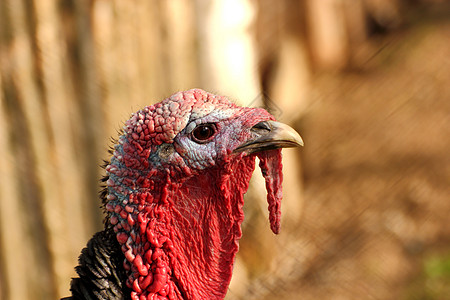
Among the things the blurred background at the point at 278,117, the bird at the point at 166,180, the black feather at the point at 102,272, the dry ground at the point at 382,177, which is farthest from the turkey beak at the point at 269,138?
the dry ground at the point at 382,177

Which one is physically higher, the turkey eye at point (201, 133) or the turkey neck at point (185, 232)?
the turkey eye at point (201, 133)

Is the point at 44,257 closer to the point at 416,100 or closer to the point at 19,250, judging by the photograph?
the point at 19,250

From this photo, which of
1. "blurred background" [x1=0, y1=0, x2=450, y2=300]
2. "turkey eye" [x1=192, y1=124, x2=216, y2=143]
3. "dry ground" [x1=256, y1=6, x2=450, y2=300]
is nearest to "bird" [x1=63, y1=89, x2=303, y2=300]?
"turkey eye" [x1=192, y1=124, x2=216, y2=143]

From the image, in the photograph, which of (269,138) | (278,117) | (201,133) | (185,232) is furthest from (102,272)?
(278,117)

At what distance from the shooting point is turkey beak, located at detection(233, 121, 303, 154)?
7.65 ft

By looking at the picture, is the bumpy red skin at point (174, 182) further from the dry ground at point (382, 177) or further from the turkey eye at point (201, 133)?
the dry ground at point (382, 177)

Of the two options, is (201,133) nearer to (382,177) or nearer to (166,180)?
(166,180)

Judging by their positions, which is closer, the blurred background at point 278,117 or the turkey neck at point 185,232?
the turkey neck at point 185,232

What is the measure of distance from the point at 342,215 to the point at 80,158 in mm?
3080

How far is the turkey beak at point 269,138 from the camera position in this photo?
2.33 meters

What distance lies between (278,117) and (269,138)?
1265 mm

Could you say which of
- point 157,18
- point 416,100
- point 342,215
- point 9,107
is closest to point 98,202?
point 9,107

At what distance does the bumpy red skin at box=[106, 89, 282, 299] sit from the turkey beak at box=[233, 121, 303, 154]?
3cm

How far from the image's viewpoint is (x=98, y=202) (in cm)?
471
